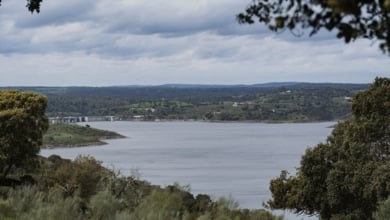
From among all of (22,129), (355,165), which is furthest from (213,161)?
(355,165)

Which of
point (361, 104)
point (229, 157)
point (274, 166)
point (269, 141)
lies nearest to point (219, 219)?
point (361, 104)

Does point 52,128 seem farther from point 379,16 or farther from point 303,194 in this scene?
point 379,16

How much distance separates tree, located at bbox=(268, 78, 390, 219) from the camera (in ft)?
93.9

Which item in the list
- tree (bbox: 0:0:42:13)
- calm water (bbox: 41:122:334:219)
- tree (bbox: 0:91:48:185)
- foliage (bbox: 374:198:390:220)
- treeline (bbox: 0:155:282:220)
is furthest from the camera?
calm water (bbox: 41:122:334:219)

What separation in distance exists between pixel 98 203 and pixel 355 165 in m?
12.6

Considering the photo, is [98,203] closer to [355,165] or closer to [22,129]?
[355,165]

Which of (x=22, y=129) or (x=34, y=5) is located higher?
(x=34, y=5)

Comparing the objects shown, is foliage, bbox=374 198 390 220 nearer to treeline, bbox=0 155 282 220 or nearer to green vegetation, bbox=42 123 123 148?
treeline, bbox=0 155 282 220

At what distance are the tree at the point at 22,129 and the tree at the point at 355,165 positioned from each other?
1717 cm

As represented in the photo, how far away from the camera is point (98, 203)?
70.6 ft

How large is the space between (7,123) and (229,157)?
68.6 m

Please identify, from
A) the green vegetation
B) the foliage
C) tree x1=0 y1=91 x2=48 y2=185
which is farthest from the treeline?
the green vegetation

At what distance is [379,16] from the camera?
165 inches

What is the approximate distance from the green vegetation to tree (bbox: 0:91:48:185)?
3361 inches
